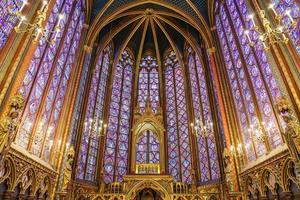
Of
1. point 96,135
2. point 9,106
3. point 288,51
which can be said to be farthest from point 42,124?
point 288,51

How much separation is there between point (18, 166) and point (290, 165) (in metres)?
11.0

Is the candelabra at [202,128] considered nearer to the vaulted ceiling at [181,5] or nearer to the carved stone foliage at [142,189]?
the carved stone foliage at [142,189]

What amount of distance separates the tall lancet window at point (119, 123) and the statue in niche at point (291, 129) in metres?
12.4

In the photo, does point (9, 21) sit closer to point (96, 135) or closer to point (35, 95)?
point (35, 95)

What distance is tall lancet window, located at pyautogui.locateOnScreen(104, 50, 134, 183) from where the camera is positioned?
56.8 ft

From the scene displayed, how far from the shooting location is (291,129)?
7828mm

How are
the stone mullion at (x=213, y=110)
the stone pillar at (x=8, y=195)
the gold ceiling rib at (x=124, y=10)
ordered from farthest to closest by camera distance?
the gold ceiling rib at (x=124, y=10) → the stone mullion at (x=213, y=110) → the stone pillar at (x=8, y=195)

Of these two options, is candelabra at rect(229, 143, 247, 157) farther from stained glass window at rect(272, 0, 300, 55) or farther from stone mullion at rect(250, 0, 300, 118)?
stained glass window at rect(272, 0, 300, 55)

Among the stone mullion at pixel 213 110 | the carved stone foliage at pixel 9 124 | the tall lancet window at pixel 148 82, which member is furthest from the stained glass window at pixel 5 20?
the tall lancet window at pixel 148 82

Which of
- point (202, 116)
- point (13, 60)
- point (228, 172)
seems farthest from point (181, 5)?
point (13, 60)

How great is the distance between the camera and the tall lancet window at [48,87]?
1034cm

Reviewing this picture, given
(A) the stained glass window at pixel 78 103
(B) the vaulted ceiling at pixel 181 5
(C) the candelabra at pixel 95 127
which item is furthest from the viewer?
(B) the vaulted ceiling at pixel 181 5

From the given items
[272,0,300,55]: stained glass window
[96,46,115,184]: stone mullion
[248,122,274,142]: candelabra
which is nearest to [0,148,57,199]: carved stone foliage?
[96,46,115,184]: stone mullion

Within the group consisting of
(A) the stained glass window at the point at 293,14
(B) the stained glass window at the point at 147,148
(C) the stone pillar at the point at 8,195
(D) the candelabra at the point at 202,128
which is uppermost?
(A) the stained glass window at the point at 293,14
